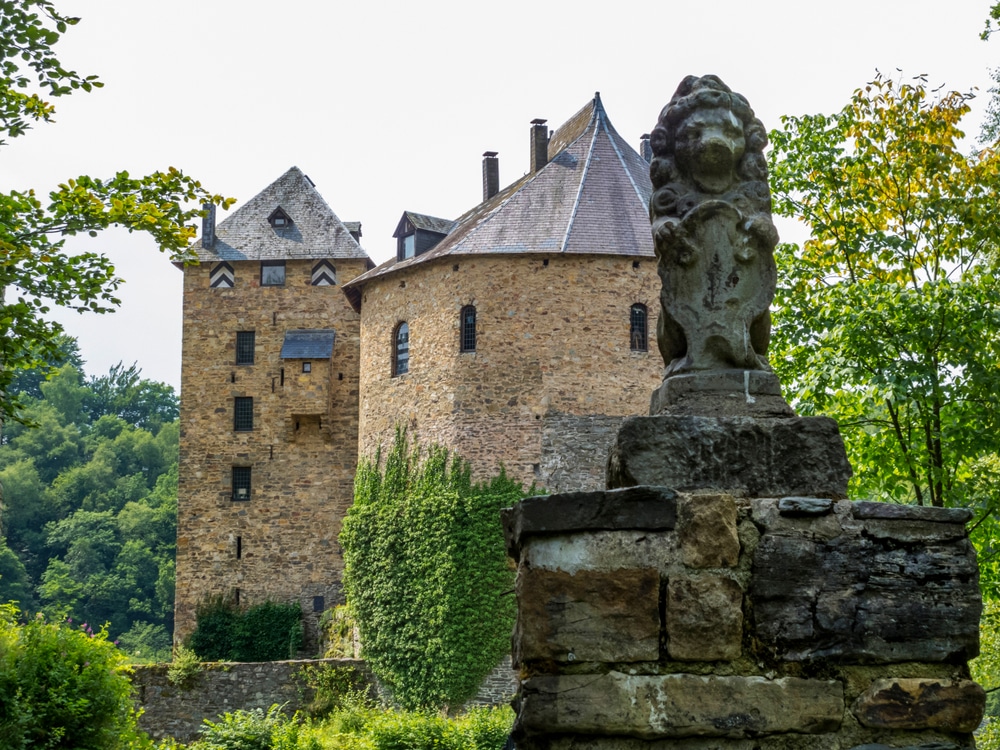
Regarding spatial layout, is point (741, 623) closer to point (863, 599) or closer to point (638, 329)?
point (863, 599)

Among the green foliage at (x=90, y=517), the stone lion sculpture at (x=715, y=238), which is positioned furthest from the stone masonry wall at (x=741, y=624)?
the green foliage at (x=90, y=517)

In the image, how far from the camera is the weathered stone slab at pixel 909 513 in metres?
4.52

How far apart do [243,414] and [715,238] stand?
3709cm

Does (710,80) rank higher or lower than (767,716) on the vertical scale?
higher

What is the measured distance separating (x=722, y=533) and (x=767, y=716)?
59 cm

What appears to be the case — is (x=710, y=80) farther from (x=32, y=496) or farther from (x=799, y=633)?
(x=32, y=496)

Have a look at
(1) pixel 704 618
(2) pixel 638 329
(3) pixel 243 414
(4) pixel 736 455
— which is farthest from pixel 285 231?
(1) pixel 704 618

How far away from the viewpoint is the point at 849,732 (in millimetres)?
4398

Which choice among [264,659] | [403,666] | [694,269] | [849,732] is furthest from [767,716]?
[264,659]

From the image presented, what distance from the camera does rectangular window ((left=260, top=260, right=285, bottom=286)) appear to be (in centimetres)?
4241

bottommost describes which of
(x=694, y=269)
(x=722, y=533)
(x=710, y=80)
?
(x=722, y=533)

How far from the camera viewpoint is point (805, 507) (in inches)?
179

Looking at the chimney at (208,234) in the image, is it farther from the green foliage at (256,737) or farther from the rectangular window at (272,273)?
the green foliage at (256,737)

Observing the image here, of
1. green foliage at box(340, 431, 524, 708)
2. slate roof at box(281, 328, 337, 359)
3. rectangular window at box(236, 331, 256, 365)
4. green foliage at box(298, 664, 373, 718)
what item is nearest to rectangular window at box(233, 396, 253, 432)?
rectangular window at box(236, 331, 256, 365)
